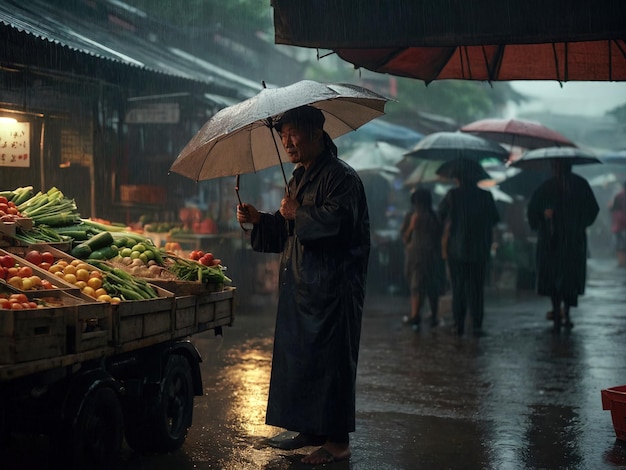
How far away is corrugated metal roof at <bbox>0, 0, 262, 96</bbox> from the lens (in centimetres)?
1101

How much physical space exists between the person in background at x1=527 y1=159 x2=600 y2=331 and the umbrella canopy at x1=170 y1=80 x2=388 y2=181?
285 inches

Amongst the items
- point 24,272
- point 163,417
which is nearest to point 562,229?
point 163,417

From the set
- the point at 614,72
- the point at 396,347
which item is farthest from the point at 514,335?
the point at 614,72

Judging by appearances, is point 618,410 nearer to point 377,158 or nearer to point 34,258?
point 34,258

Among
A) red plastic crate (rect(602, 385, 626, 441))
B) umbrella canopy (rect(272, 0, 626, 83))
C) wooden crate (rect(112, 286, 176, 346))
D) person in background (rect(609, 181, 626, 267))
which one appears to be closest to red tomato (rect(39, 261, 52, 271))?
wooden crate (rect(112, 286, 176, 346))

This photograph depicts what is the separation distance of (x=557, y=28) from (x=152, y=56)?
11.1 meters

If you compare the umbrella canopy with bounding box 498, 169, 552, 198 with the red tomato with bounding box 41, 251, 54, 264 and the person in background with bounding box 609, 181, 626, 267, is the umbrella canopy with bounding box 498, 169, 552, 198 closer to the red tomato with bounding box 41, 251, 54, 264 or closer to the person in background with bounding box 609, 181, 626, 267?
the person in background with bounding box 609, 181, 626, 267

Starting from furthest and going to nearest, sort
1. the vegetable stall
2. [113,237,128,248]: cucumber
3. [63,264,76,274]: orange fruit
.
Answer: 1. [113,237,128,248]: cucumber
2. [63,264,76,274]: orange fruit
3. the vegetable stall

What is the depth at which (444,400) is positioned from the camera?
27.1 ft

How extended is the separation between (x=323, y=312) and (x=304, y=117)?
4.21 feet

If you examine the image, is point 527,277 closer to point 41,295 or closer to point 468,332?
point 468,332

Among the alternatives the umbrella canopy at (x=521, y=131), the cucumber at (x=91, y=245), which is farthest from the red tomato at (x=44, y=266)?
the umbrella canopy at (x=521, y=131)

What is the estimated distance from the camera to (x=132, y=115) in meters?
14.6

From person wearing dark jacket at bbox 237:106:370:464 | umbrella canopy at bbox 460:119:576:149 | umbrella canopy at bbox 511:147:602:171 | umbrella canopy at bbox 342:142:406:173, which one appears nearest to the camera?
person wearing dark jacket at bbox 237:106:370:464
